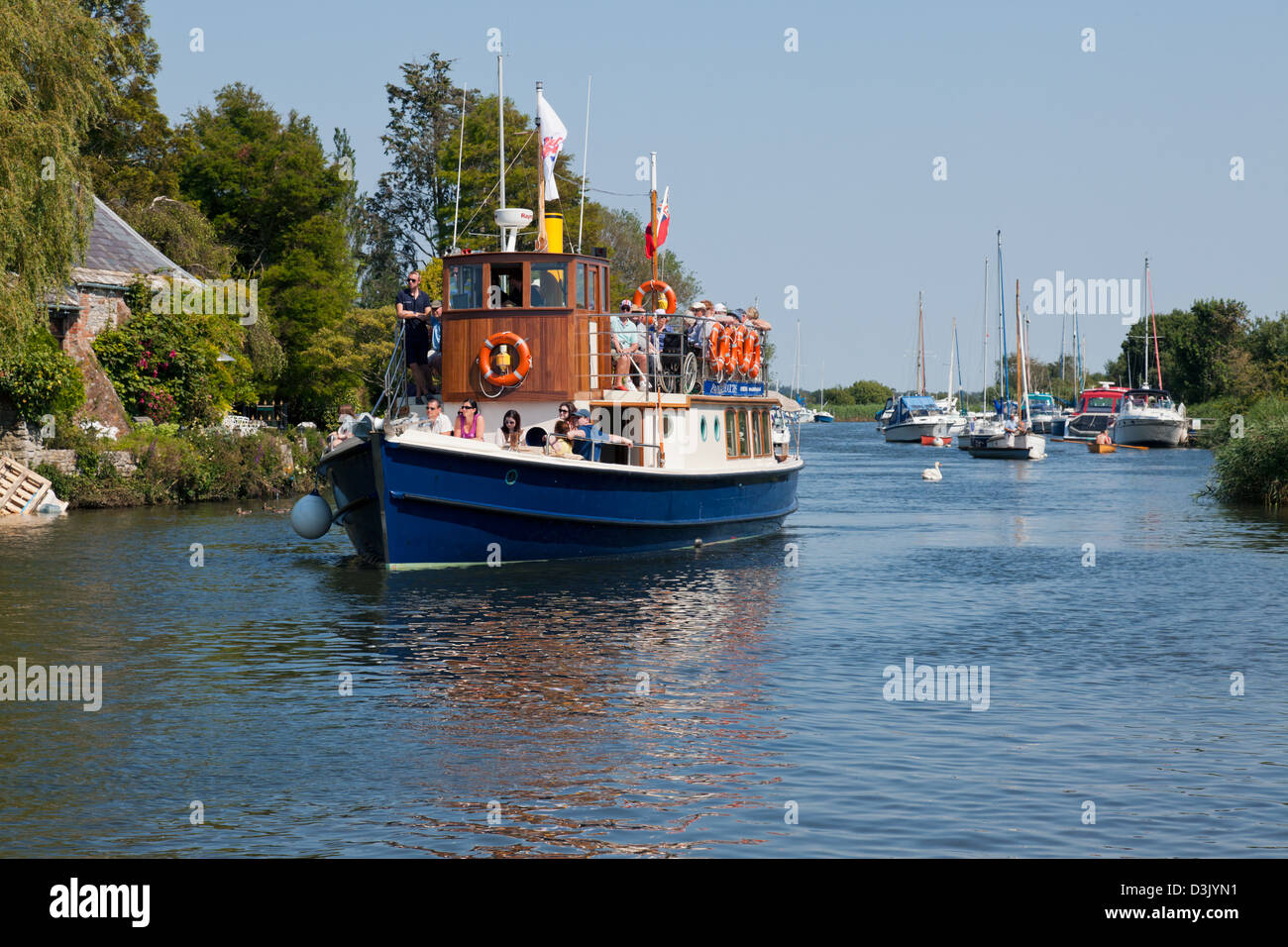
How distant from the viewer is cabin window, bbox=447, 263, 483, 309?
24.6 metres

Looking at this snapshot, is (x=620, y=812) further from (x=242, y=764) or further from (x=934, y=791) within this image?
(x=242, y=764)

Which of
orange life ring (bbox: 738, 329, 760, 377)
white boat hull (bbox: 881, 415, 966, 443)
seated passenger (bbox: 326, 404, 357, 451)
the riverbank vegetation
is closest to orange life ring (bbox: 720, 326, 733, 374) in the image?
orange life ring (bbox: 738, 329, 760, 377)

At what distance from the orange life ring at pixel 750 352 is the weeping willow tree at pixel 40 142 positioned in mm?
13833

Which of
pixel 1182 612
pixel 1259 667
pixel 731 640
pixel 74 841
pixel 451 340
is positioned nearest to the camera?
pixel 74 841

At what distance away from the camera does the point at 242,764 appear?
1148 centimetres

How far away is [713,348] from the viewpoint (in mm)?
27828

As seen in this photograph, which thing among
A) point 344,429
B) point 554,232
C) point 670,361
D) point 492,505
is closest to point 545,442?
point 492,505

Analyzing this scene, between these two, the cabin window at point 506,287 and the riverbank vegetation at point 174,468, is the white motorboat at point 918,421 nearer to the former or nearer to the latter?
the riverbank vegetation at point 174,468

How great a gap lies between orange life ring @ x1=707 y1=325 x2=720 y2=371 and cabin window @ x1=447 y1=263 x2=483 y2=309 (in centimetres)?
511

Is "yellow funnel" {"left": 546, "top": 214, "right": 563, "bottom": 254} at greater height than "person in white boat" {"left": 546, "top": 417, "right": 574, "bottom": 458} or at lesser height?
greater

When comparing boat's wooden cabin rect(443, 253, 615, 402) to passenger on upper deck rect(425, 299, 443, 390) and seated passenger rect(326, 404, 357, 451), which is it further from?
seated passenger rect(326, 404, 357, 451)
